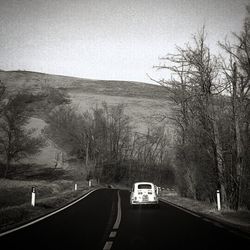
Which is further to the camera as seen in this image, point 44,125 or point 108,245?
point 44,125

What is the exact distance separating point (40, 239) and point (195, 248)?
3.86 metres

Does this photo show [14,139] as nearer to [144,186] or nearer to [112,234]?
[144,186]

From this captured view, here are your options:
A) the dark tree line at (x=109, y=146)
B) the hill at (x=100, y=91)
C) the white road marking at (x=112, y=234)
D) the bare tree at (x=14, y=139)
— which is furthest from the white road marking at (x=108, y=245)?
the hill at (x=100, y=91)

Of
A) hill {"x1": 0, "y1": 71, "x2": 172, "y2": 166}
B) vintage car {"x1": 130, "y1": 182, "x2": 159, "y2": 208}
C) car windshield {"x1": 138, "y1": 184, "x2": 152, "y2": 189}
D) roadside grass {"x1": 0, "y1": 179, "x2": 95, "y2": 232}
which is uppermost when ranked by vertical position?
hill {"x1": 0, "y1": 71, "x2": 172, "y2": 166}

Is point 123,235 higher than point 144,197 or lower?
higher

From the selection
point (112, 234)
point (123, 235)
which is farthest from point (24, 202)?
point (123, 235)

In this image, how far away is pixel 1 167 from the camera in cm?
5072

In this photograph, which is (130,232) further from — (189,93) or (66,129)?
(66,129)

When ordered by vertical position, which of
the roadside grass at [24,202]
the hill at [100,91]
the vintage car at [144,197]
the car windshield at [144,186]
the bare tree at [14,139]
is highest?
the hill at [100,91]

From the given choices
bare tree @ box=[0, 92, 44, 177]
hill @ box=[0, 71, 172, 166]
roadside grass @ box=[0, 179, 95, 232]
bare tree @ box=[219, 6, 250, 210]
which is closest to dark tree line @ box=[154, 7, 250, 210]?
bare tree @ box=[219, 6, 250, 210]

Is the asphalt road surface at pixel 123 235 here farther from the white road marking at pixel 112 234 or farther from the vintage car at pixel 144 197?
the vintage car at pixel 144 197

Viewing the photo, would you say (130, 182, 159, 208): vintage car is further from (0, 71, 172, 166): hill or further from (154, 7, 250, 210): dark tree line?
(0, 71, 172, 166): hill

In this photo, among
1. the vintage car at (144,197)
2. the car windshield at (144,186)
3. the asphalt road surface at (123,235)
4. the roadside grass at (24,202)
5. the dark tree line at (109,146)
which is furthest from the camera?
the dark tree line at (109,146)

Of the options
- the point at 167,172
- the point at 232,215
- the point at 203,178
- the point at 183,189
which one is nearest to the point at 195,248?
the point at 232,215
